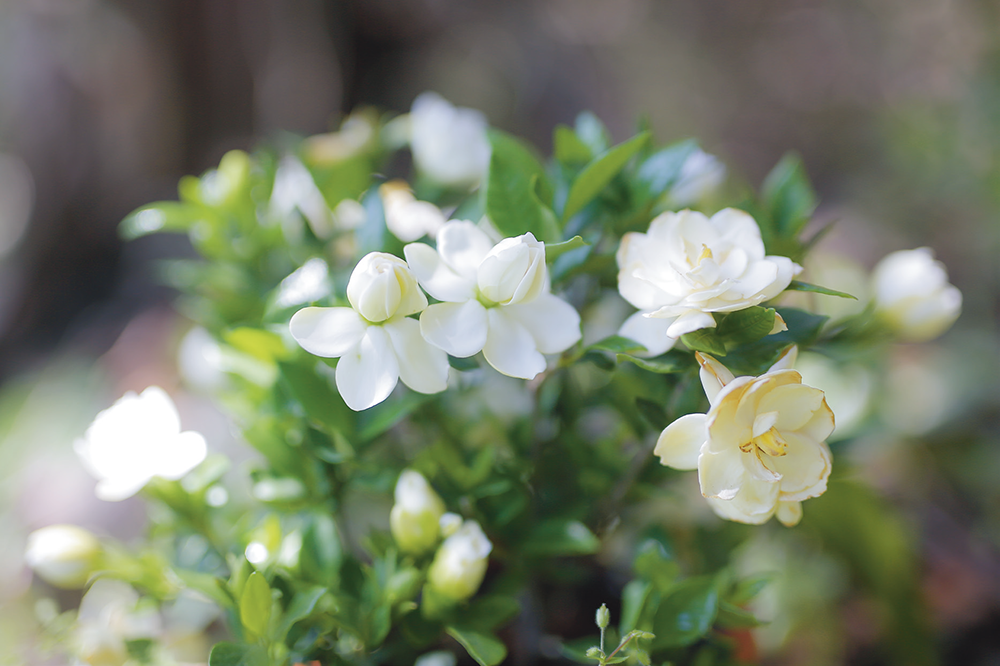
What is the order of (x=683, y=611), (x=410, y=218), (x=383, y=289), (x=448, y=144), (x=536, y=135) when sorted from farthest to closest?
(x=536, y=135) → (x=448, y=144) → (x=410, y=218) → (x=683, y=611) → (x=383, y=289)

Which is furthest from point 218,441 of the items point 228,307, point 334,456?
point 334,456

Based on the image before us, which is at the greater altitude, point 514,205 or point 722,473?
point 514,205

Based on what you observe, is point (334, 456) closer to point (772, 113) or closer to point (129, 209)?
point (129, 209)

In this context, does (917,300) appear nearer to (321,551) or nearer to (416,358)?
(416,358)

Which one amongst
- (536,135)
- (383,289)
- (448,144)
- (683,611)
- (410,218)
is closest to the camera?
(383,289)

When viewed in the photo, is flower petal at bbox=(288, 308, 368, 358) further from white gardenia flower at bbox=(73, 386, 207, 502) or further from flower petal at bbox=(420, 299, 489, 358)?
white gardenia flower at bbox=(73, 386, 207, 502)

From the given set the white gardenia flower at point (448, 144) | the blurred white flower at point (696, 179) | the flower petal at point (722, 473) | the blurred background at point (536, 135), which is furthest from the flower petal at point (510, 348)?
the blurred background at point (536, 135)

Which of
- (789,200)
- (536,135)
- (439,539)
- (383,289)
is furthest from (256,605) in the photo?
(536,135)
